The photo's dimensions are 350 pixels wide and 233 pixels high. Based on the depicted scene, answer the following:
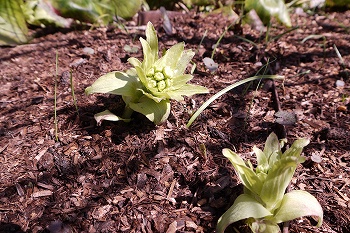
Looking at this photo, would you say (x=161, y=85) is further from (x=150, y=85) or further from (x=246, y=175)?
(x=246, y=175)

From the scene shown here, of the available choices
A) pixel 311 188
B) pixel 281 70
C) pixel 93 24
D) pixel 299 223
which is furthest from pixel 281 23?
pixel 299 223

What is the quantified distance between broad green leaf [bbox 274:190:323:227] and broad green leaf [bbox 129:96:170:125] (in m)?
0.66

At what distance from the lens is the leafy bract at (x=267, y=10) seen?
111 inches

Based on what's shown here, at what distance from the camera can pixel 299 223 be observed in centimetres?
143

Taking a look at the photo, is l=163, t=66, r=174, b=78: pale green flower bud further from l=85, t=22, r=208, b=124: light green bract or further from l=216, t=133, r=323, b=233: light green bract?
l=216, t=133, r=323, b=233: light green bract

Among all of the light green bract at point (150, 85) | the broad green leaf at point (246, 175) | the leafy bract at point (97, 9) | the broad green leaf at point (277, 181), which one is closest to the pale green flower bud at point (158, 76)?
the light green bract at point (150, 85)

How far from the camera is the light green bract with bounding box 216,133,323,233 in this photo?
49.9 inches

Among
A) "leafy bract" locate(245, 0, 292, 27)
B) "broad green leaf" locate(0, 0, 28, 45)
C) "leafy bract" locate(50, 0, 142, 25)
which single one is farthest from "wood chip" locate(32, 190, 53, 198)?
"leafy bract" locate(245, 0, 292, 27)

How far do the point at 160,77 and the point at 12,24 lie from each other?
1538mm

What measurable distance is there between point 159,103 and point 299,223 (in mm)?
816

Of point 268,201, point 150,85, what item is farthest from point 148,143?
point 268,201

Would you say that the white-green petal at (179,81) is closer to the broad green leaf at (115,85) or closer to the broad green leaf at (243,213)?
the broad green leaf at (115,85)

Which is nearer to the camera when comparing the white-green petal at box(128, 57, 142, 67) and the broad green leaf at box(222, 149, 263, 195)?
the broad green leaf at box(222, 149, 263, 195)

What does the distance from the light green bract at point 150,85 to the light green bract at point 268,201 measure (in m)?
0.46
